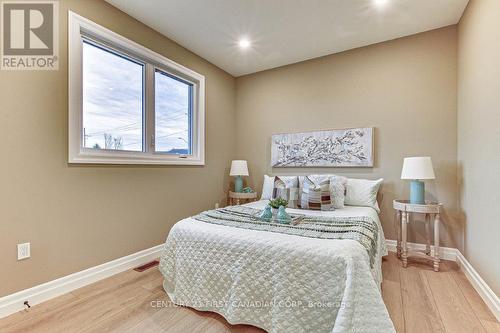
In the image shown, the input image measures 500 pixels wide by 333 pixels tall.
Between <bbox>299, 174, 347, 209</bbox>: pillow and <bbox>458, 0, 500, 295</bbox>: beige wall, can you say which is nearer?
<bbox>458, 0, 500, 295</bbox>: beige wall

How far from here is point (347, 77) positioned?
324cm

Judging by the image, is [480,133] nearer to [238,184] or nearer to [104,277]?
[238,184]

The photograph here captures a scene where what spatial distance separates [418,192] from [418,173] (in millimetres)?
240

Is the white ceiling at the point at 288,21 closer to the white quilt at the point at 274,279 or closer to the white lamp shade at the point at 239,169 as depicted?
the white lamp shade at the point at 239,169

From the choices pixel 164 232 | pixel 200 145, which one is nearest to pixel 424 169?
pixel 200 145

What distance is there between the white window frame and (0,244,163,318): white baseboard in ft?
3.29

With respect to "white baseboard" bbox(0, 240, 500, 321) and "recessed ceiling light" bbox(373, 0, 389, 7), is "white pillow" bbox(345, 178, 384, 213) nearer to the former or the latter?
"white baseboard" bbox(0, 240, 500, 321)

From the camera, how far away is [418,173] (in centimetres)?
245

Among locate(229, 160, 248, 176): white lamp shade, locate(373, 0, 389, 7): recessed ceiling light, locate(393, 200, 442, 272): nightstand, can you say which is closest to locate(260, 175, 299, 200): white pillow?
locate(229, 160, 248, 176): white lamp shade

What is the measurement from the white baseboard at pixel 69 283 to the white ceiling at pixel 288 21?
257cm

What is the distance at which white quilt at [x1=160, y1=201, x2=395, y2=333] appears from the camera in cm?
128

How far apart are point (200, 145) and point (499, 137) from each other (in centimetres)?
304

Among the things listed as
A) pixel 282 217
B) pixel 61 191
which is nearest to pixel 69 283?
pixel 61 191

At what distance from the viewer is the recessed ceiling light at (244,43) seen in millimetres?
2984
